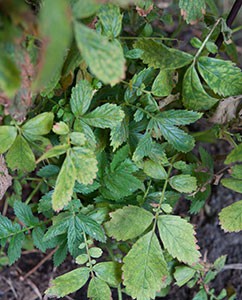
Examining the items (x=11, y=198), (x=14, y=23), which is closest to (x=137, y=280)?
(x=11, y=198)

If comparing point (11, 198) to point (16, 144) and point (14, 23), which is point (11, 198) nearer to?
point (16, 144)

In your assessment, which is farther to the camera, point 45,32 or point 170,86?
point 170,86

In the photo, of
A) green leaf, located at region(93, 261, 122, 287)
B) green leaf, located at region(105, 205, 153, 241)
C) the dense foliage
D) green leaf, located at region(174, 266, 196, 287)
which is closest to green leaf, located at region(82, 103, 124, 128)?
the dense foliage

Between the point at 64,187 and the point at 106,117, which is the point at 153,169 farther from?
the point at 64,187

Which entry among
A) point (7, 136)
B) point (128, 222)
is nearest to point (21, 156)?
point (7, 136)

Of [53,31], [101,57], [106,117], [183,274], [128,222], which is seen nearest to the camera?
[53,31]

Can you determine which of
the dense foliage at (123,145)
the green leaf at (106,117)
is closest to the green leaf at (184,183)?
the dense foliage at (123,145)

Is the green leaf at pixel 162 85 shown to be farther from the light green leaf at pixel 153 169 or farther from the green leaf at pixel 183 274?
the green leaf at pixel 183 274
